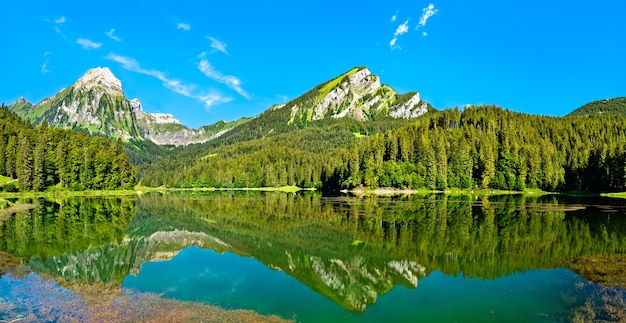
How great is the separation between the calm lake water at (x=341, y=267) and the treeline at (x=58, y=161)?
256 feet

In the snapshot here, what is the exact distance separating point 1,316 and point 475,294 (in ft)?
73.0

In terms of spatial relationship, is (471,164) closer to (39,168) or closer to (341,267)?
(39,168)

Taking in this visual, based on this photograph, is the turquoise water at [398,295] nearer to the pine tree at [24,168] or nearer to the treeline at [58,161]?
the pine tree at [24,168]

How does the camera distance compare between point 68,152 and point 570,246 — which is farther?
point 68,152

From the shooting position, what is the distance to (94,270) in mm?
27516

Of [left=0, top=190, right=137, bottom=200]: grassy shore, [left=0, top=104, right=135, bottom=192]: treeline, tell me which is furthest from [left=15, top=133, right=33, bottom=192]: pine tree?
[left=0, top=190, right=137, bottom=200]: grassy shore

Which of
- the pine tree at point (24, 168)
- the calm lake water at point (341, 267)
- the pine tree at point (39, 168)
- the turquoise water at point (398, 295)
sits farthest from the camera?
the pine tree at point (39, 168)

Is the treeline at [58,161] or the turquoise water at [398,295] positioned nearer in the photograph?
the turquoise water at [398,295]

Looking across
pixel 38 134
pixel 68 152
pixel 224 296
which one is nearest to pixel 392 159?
pixel 68 152

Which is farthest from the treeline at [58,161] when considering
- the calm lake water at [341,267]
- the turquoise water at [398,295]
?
the turquoise water at [398,295]

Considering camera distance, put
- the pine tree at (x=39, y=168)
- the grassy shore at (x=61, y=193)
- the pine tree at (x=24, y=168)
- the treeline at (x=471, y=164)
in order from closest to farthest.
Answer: the grassy shore at (x=61, y=193), the pine tree at (x=24, y=168), the pine tree at (x=39, y=168), the treeline at (x=471, y=164)

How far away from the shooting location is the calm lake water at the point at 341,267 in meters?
19.8

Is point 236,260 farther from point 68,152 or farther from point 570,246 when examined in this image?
point 68,152

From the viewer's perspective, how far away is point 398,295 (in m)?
21.9
